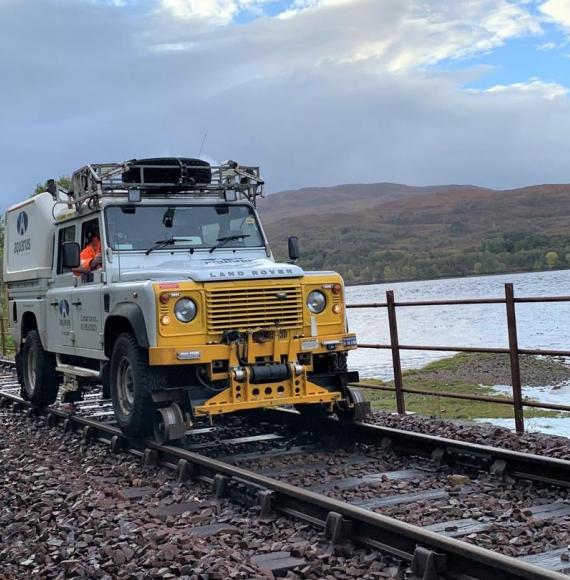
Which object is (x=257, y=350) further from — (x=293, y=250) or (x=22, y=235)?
(x=22, y=235)

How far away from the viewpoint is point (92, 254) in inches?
389

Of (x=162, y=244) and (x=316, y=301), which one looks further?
(x=162, y=244)

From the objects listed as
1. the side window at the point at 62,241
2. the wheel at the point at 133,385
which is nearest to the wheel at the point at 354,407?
the wheel at the point at 133,385

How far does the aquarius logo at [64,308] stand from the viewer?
34.4ft

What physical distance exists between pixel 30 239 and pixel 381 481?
6.96 metres

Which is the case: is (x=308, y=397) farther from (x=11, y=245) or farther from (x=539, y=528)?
(x=11, y=245)

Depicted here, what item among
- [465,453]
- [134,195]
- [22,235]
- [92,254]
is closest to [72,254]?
[92,254]

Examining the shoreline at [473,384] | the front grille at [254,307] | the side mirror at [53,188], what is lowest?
the shoreline at [473,384]

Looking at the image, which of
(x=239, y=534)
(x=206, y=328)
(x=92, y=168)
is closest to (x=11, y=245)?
(x=92, y=168)

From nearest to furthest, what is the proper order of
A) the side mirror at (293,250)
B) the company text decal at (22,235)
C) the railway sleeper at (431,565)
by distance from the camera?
the railway sleeper at (431,565) → the side mirror at (293,250) → the company text decal at (22,235)

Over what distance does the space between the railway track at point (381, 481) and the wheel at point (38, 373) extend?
205 centimetres

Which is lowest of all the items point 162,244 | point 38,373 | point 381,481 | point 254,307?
point 381,481

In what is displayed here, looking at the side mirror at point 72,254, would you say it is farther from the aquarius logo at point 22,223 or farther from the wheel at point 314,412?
the aquarius logo at point 22,223

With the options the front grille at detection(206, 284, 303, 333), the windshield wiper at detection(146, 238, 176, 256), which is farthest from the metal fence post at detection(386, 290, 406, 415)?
the windshield wiper at detection(146, 238, 176, 256)
